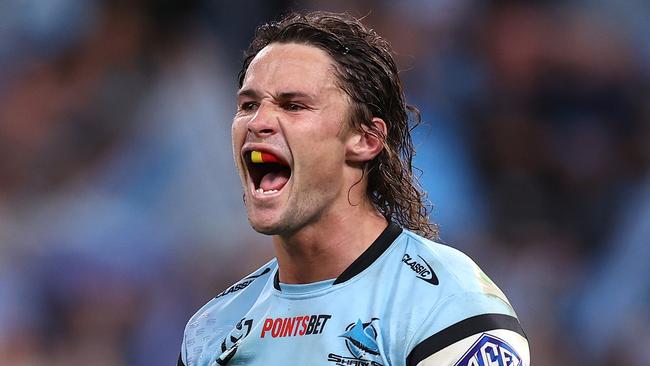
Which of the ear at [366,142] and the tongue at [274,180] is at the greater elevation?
the ear at [366,142]

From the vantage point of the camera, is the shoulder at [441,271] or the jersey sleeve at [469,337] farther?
the shoulder at [441,271]

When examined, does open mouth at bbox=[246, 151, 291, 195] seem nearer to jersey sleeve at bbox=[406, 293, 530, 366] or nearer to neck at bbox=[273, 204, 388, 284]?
neck at bbox=[273, 204, 388, 284]

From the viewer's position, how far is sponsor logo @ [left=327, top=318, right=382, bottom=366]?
9.96 ft

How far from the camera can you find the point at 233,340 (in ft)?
11.5

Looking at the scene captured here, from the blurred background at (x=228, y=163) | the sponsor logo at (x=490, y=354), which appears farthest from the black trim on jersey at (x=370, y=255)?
the blurred background at (x=228, y=163)

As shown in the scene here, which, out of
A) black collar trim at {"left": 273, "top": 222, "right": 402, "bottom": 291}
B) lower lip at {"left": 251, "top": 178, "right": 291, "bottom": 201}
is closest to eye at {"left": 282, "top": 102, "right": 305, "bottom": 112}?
lower lip at {"left": 251, "top": 178, "right": 291, "bottom": 201}

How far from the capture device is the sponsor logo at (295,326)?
3.26m

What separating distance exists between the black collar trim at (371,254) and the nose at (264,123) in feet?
1.68

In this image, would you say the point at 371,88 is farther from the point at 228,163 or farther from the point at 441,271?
the point at 228,163

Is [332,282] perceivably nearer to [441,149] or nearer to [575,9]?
[441,149]

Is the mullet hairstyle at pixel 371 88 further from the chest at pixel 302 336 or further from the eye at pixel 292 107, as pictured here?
the chest at pixel 302 336

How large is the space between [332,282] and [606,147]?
3.49 metres

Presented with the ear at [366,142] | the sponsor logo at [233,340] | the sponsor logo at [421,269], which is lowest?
the sponsor logo at [233,340]

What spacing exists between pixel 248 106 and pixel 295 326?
2.57 feet
